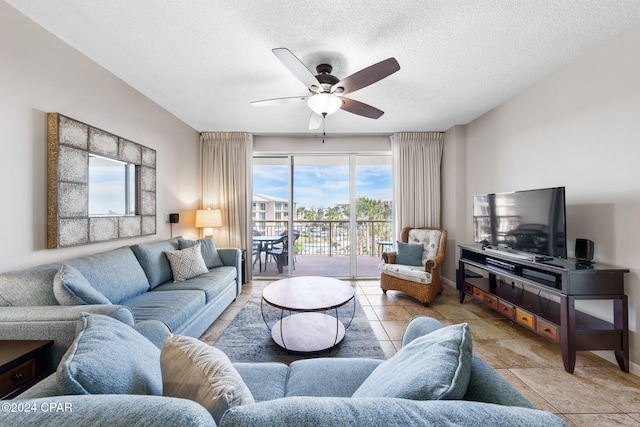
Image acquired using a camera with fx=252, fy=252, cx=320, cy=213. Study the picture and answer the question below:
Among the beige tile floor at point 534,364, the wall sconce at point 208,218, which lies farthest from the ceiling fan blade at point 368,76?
the wall sconce at point 208,218

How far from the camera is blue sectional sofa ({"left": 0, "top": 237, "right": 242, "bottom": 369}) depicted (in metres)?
1.32

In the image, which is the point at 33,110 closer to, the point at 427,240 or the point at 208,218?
the point at 208,218

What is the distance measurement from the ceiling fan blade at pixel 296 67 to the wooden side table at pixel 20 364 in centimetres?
210

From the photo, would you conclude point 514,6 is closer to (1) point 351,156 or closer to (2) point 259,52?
(2) point 259,52

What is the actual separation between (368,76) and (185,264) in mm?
2595

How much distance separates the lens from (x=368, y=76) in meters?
1.97

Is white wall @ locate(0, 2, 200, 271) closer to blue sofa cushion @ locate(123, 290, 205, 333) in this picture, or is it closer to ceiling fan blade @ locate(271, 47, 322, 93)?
blue sofa cushion @ locate(123, 290, 205, 333)

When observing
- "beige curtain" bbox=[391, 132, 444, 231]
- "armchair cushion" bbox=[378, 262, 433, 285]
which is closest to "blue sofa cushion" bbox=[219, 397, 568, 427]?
"armchair cushion" bbox=[378, 262, 433, 285]

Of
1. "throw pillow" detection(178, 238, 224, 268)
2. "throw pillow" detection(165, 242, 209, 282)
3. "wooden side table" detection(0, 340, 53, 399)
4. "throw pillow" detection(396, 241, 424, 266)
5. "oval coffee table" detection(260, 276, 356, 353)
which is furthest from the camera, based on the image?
"throw pillow" detection(396, 241, 424, 266)

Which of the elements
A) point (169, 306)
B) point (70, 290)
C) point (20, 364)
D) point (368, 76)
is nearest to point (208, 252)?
point (169, 306)

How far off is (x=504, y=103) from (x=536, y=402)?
10.2 feet

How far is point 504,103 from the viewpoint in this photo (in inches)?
123

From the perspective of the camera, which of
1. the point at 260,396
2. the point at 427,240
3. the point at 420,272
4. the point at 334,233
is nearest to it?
the point at 260,396

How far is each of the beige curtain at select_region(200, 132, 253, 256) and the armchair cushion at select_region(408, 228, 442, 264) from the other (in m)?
2.71
